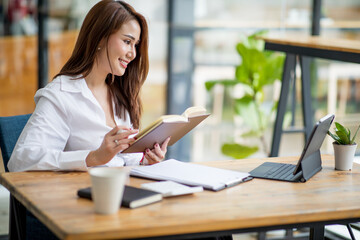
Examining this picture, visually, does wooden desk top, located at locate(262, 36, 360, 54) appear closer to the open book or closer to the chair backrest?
the open book

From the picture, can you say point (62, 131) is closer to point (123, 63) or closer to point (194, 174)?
point (123, 63)

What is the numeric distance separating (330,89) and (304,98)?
1309mm

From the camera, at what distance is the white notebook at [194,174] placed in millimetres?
2055

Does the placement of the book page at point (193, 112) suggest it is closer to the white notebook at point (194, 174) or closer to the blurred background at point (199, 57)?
the white notebook at point (194, 174)

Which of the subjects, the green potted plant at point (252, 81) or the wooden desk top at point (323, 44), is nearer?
the wooden desk top at point (323, 44)

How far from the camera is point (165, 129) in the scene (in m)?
2.22

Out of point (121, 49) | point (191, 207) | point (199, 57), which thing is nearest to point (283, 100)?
point (199, 57)

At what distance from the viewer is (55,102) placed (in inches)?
95.2

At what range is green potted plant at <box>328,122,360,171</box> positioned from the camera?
2.36 m

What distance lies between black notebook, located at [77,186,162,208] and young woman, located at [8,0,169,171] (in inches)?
14.2

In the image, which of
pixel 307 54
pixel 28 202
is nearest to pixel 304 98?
pixel 307 54

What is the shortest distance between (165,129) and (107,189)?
595mm

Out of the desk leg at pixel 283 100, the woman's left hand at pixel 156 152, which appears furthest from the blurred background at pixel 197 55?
the woman's left hand at pixel 156 152

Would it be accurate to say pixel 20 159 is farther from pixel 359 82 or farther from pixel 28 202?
pixel 359 82
